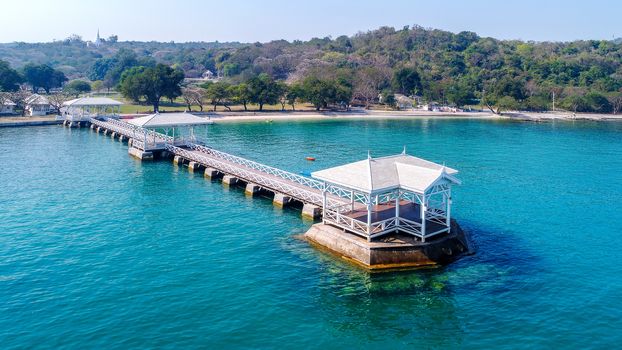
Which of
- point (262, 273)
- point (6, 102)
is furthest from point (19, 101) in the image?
point (262, 273)

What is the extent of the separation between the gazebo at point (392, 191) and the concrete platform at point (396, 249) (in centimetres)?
53

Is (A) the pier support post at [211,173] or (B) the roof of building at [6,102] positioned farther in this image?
(B) the roof of building at [6,102]

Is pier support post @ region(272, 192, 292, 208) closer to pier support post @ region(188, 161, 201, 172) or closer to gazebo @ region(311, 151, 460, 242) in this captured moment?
gazebo @ region(311, 151, 460, 242)

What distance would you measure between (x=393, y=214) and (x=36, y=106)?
102 m

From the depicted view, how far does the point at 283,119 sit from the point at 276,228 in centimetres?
8219

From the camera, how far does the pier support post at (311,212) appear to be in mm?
40719

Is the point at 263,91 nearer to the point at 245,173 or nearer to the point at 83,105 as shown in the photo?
the point at 83,105

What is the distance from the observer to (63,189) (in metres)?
49.5

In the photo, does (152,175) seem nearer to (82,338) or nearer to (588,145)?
(82,338)

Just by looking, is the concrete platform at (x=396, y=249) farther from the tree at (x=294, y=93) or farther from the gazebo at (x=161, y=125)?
the tree at (x=294, y=93)

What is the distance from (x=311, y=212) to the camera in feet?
134

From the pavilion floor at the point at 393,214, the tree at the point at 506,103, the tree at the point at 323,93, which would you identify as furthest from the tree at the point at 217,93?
the pavilion floor at the point at 393,214

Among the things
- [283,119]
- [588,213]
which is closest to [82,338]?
[588,213]

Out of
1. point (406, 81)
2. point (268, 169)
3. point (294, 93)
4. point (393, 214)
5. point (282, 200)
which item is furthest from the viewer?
point (406, 81)
